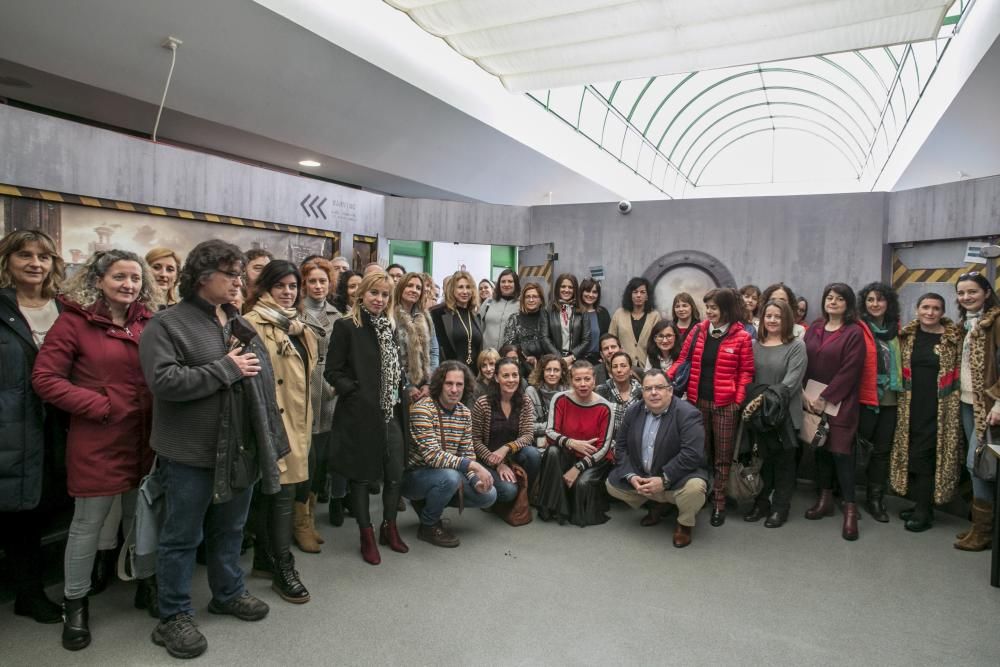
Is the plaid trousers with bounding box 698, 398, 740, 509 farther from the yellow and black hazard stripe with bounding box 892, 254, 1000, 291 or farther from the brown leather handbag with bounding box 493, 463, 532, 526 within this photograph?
the yellow and black hazard stripe with bounding box 892, 254, 1000, 291

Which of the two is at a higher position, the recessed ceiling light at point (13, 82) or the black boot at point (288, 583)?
the recessed ceiling light at point (13, 82)

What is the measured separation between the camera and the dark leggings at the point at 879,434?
4504 millimetres

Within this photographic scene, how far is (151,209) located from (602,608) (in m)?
4.99

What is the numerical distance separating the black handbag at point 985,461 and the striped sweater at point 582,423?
95.6 inches

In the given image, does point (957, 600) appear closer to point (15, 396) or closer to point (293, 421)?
point (293, 421)

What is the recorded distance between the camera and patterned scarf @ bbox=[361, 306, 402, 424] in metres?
3.50

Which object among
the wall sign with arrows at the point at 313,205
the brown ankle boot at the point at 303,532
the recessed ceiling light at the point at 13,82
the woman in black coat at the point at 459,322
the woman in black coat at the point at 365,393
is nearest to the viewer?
the woman in black coat at the point at 365,393

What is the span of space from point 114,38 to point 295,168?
4.47 meters

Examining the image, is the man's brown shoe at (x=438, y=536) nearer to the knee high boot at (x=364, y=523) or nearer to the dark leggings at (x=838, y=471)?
the knee high boot at (x=364, y=523)

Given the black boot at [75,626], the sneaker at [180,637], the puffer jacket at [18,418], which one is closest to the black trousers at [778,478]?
the sneaker at [180,637]

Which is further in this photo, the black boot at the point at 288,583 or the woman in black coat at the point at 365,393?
the woman in black coat at the point at 365,393

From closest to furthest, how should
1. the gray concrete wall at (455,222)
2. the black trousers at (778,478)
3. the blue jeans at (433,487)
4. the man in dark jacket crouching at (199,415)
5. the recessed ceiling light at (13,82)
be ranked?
the man in dark jacket crouching at (199,415) < the blue jeans at (433,487) < the black trousers at (778,478) < the recessed ceiling light at (13,82) < the gray concrete wall at (455,222)

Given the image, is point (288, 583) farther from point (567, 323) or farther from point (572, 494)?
point (567, 323)

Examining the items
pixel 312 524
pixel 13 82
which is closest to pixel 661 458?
pixel 312 524
